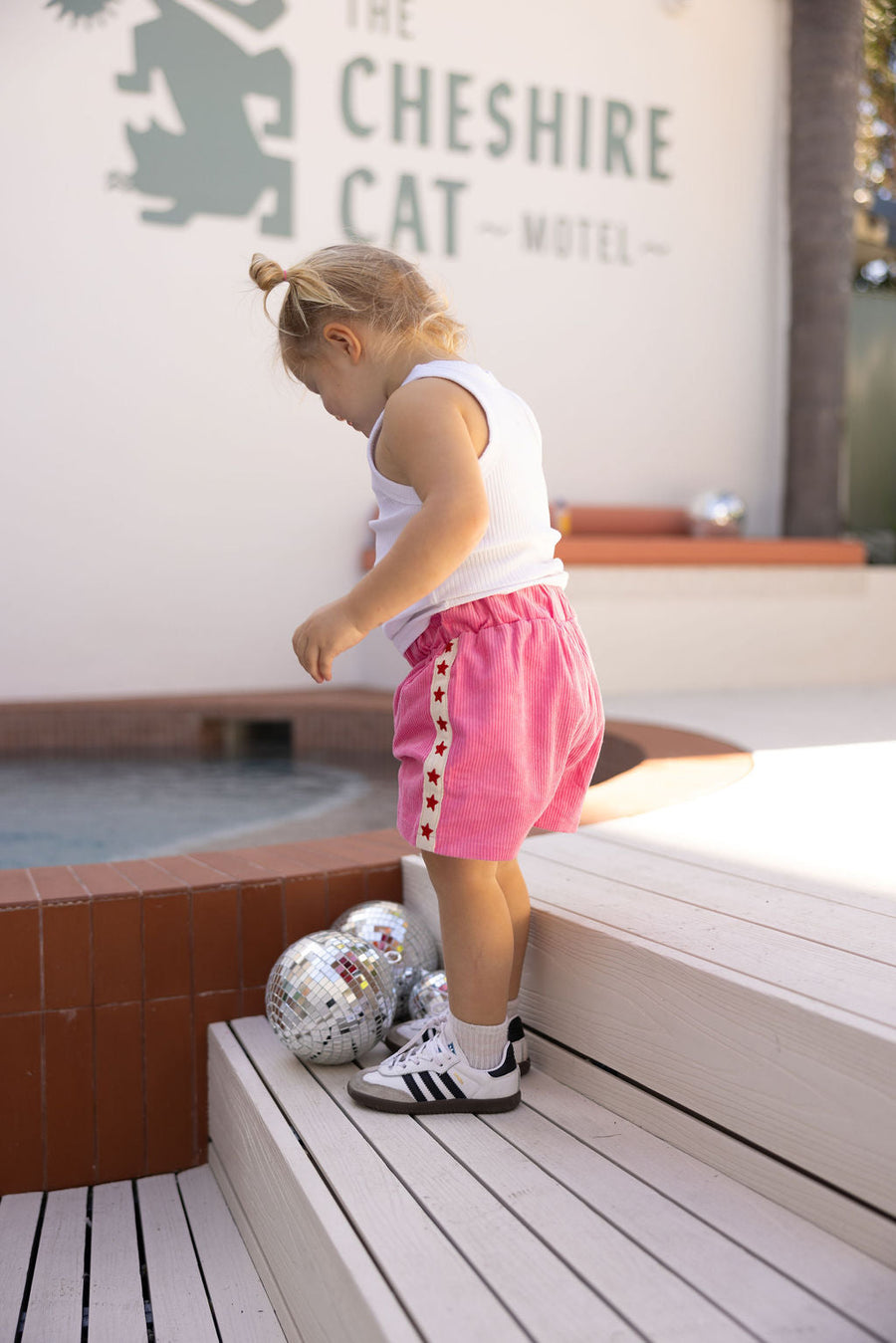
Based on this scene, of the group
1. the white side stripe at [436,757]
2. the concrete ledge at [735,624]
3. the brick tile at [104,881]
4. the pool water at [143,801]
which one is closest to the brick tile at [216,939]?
the brick tile at [104,881]

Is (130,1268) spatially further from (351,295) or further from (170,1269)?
(351,295)

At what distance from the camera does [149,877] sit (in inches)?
73.9

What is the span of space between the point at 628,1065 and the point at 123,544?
4.46 metres

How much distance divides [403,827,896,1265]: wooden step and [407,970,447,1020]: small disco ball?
0.14 meters

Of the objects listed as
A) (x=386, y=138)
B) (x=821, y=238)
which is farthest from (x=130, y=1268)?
(x=821, y=238)

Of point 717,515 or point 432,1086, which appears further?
point 717,515

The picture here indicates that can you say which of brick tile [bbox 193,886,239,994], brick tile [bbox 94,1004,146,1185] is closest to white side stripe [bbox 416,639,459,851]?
brick tile [bbox 193,886,239,994]

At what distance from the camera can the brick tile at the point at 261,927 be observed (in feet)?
6.07

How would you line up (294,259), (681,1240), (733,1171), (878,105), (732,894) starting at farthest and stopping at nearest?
(878,105), (294,259), (732,894), (733,1171), (681,1240)

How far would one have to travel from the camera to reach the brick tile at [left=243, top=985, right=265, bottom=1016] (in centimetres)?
185

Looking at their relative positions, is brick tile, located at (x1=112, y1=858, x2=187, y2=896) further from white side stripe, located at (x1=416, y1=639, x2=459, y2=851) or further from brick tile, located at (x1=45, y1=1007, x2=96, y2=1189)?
white side stripe, located at (x1=416, y1=639, x2=459, y2=851)

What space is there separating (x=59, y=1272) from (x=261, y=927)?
Answer: 0.54m

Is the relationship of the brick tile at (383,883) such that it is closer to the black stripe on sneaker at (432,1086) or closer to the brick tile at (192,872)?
the brick tile at (192,872)

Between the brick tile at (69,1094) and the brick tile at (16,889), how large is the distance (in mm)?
172
